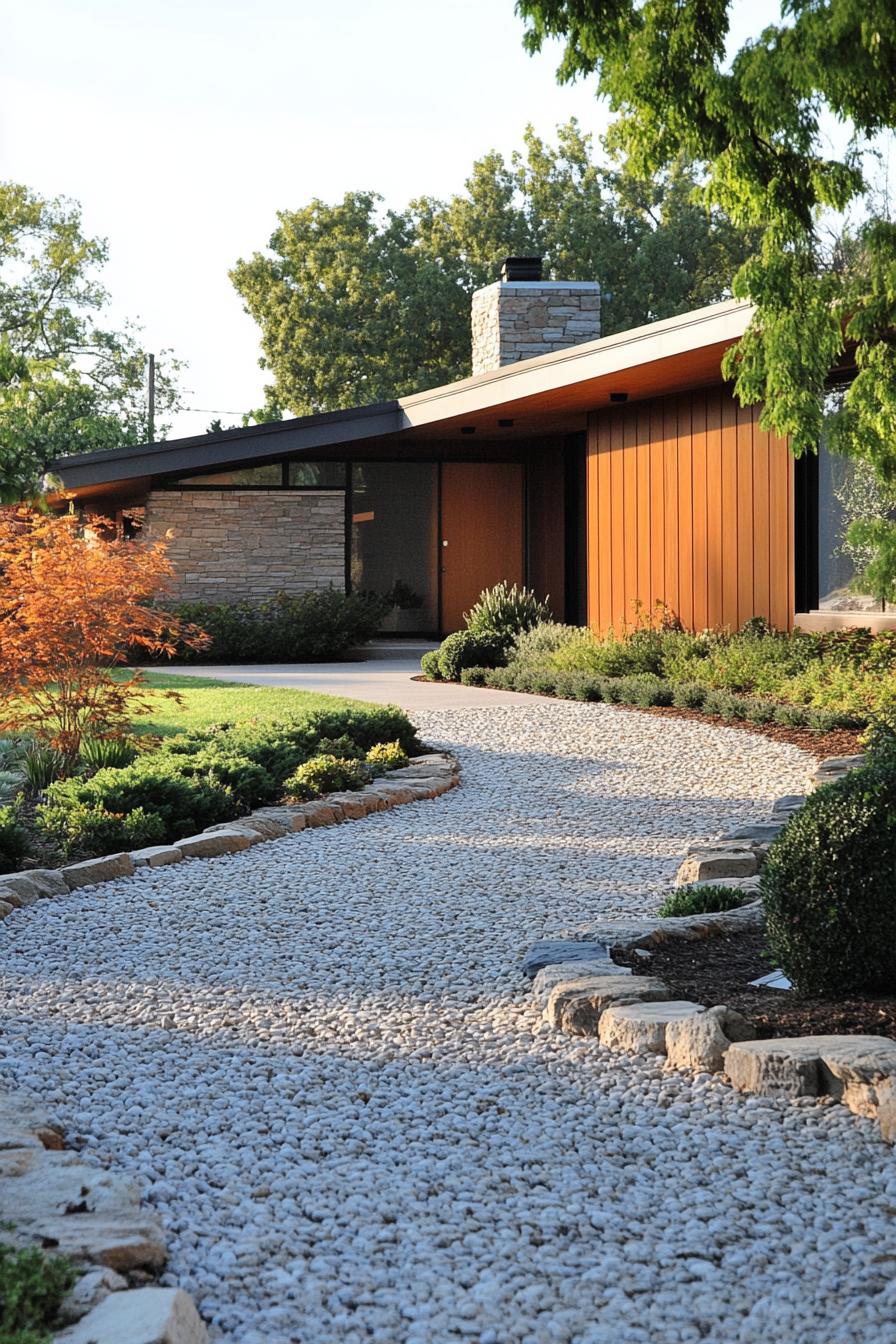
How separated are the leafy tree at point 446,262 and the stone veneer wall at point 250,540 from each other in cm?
1760

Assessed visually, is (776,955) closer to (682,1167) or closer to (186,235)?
(682,1167)

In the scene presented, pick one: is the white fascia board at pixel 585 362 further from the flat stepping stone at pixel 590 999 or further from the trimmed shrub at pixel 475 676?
the flat stepping stone at pixel 590 999

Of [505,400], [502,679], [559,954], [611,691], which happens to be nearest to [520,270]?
[505,400]

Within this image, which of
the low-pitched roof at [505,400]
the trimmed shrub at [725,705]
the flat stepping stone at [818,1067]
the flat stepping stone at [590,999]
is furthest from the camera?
the low-pitched roof at [505,400]

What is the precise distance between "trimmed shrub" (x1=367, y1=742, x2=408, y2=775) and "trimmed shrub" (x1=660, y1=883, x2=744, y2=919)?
3.53 metres

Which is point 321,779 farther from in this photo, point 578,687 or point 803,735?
point 578,687

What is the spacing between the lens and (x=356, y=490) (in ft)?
64.8

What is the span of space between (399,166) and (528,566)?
20.4 m

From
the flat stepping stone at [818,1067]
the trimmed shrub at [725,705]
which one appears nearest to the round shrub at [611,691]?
the trimmed shrub at [725,705]

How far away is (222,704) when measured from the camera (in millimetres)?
11844

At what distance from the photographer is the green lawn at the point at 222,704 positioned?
→ 10570mm

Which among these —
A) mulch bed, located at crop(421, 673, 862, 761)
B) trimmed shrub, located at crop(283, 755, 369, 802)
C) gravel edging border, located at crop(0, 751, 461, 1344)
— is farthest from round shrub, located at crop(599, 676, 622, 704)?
gravel edging border, located at crop(0, 751, 461, 1344)

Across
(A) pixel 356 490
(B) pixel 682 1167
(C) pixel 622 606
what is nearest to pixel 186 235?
(A) pixel 356 490

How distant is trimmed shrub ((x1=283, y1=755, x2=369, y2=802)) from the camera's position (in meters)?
7.73
